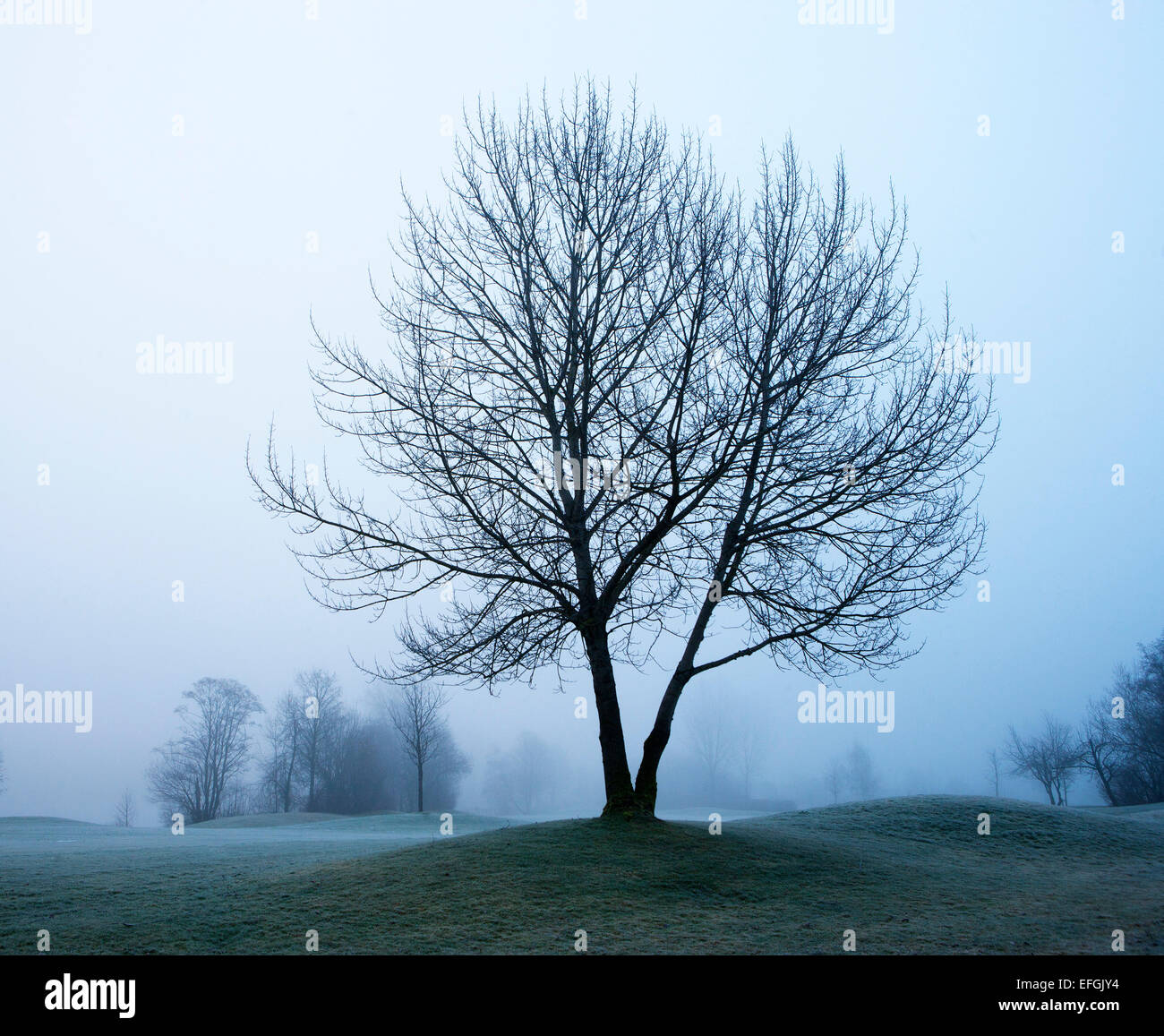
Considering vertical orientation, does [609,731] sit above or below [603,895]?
above

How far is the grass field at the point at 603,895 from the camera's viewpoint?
7703 mm

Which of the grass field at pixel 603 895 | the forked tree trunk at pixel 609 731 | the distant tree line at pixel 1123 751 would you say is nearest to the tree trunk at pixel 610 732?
the forked tree trunk at pixel 609 731

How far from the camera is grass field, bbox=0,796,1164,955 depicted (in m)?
7.70

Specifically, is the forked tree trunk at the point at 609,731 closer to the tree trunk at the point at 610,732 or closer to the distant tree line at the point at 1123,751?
the tree trunk at the point at 610,732

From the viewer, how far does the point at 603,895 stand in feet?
30.8

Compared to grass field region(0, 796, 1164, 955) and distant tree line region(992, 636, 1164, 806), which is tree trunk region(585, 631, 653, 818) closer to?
grass field region(0, 796, 1164, 955)

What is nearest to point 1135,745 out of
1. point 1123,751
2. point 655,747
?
point 1123,751

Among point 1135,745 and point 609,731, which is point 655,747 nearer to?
point 609,731

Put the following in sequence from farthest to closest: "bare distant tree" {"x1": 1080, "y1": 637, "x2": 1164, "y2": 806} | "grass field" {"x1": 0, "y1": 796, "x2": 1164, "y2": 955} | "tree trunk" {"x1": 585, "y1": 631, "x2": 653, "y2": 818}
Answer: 1. "bare distant tree" {"x1": 1080, "y1": 637, "x2": 1164, "y2": 806}
2. "tree trunk" {"x1": 585, "y1": 631, "x2": 653, "y2": 818}
3. "grass field" {"x1": 0, "y1": 796, "x2": 1164, "y2": 955}

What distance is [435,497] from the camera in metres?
13.6

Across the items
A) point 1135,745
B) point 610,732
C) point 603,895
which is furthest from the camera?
point 1135,745

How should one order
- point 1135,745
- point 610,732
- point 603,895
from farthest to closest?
point 1135,745 < point 610,732 < point 603,895

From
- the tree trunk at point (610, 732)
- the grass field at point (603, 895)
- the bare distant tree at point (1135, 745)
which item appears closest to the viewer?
the grass field at point (603, 895)

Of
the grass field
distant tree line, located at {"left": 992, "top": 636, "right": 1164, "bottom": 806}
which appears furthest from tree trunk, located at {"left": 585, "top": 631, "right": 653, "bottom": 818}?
Answer: distant tree line, located at {"left": 992, "top": 636, "right": 1164, "bottom": 806}
